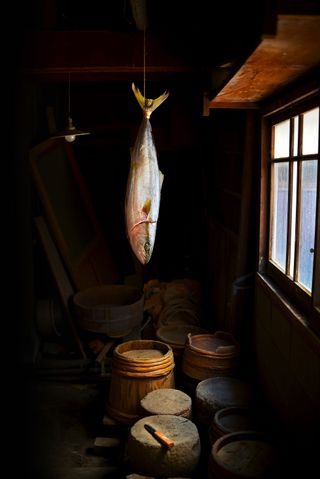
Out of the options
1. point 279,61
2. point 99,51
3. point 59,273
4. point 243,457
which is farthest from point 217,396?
point 59,273

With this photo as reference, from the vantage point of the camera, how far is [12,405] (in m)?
7.70

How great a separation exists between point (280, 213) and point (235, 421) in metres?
2.38

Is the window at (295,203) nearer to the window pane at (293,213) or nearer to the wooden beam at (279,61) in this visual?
the window pane at (293,213)

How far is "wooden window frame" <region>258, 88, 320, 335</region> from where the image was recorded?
4.15 meters

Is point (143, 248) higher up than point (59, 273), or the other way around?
point (143, 248)

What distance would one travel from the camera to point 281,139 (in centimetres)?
574

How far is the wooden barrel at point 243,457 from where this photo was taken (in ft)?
13.2

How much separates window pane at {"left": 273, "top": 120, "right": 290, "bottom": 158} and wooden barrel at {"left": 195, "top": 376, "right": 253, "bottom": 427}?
8.78ft

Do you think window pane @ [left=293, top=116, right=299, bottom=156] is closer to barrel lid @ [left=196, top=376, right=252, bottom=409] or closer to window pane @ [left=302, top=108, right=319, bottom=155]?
window pane @ [left=302, top=108, right=319, bottom=155]

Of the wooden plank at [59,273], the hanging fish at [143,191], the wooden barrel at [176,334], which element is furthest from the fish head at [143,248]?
the wooden plank at [59,273]

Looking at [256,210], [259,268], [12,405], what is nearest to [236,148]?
[256,210]

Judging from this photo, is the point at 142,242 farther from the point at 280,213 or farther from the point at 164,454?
the point at 164,454

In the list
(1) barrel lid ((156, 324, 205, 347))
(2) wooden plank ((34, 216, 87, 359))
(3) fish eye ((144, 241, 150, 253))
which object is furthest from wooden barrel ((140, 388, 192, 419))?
(2) wooden plank ((34, 216, 87, 359))

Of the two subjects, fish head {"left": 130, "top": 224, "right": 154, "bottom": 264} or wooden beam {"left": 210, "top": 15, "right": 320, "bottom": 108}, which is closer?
wooden beam {"left": 210, "top": 15, "right": 320, "bottom": 108}
